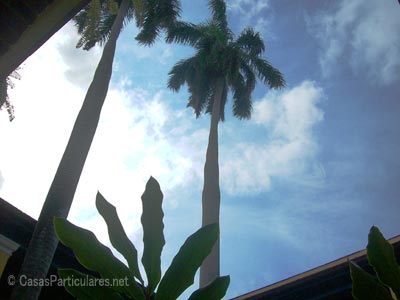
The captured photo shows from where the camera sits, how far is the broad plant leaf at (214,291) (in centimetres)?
109

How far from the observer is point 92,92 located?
9656 mm

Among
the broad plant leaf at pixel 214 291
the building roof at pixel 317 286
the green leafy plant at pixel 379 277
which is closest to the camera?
the green leafy plant at pixel 379 277

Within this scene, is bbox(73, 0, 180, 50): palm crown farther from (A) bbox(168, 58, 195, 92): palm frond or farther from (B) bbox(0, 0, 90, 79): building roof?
(B) bbox(0, 0, 90, 79): building roof

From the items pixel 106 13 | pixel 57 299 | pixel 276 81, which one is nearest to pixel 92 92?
pixel 57 299

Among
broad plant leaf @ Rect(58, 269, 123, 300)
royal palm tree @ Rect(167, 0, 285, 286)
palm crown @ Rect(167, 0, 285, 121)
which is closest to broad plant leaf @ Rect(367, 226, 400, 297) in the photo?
broad plant leaf @ Rect(58, 269, 123, 300)

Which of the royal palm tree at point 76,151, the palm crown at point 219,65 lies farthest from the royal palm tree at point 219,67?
the royal palm tree at point 76,151

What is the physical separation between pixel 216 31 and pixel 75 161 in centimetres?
1240

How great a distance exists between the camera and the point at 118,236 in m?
1.03

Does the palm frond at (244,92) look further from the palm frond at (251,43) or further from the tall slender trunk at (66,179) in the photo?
the tall slender trunk at (66,179)

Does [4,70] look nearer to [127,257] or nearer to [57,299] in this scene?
[127,257]

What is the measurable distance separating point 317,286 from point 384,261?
531cm

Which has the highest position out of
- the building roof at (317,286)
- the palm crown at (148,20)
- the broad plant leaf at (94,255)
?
the palm crown at (148,20)

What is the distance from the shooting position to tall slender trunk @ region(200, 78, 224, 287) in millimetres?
11992

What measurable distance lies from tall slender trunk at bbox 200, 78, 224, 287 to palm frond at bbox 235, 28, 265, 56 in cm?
333
